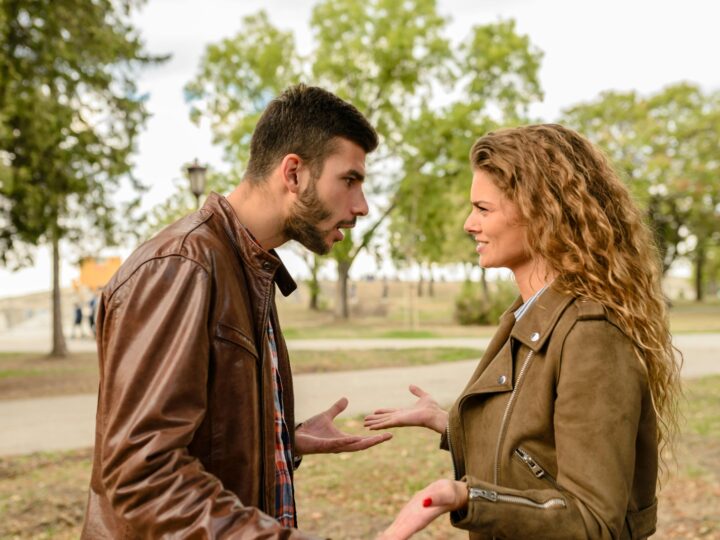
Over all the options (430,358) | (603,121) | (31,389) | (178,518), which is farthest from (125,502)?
(603,121)

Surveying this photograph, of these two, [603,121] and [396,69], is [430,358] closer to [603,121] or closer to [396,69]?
[396,69]

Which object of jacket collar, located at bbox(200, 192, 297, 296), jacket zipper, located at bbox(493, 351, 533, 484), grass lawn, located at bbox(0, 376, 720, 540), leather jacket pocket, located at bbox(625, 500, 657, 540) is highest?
jacket collar, located at bbox(200, 192, 297, 296)

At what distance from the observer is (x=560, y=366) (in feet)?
6.23

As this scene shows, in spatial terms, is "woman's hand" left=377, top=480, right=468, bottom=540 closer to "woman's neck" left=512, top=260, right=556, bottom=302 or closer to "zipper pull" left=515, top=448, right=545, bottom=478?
"zipper pull" left=515, top=448, right=545, bottom=478

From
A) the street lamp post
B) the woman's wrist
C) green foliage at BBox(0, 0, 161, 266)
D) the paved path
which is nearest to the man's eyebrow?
the woman's wrist

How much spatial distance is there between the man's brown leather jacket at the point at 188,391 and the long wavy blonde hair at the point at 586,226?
789 mm

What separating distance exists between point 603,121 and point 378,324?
17.7 m

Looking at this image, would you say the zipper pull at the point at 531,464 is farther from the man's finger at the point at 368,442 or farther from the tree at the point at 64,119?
the tree at the point at 64,119

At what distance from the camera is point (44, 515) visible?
5.75m

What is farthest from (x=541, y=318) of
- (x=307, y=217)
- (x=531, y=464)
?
(x=307, y=217)

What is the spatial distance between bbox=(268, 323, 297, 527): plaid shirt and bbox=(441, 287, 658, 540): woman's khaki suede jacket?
0.54m

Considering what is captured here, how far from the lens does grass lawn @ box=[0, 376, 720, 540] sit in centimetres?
→ 547

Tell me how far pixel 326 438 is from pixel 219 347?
959mm

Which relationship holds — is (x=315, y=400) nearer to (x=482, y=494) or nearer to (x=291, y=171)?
(x=291, y=171)
